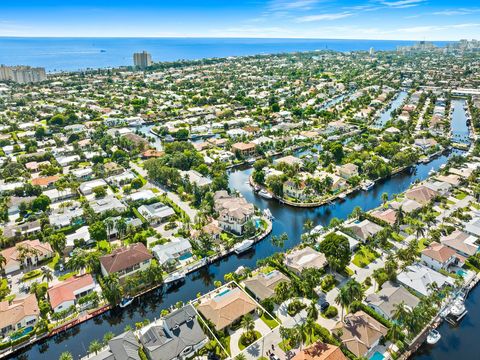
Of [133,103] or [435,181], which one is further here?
[133,103]

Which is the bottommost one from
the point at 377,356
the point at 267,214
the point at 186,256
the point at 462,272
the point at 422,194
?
the point at 377,356

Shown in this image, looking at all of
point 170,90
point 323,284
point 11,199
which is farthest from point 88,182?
point 170,90

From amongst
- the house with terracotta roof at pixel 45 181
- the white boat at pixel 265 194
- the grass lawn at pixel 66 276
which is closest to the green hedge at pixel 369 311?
the white boat at pixel 265 194

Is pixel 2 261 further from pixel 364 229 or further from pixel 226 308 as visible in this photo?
pixel 364 229

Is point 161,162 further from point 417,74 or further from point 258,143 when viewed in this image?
point 417,74

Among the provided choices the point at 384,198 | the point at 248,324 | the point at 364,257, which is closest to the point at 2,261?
the point at 248,324

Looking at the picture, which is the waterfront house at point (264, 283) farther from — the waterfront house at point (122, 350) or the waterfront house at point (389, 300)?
the waterfront house at point (122, 350)
